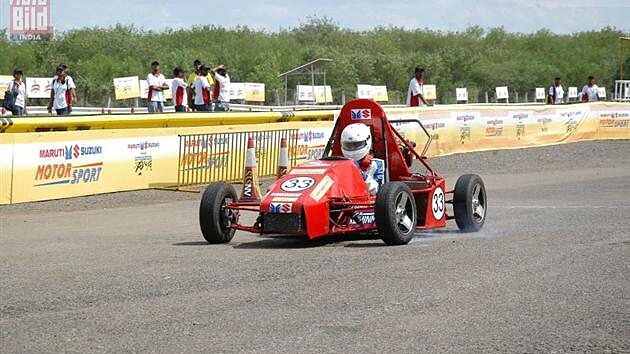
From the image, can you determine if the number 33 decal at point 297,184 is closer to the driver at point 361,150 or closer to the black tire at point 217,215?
the black tire at point 217,215

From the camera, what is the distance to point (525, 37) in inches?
4437

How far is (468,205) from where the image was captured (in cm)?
1241

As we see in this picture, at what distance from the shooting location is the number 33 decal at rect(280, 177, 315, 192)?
11180mm

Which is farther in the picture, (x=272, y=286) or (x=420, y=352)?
(x=272, y=286)

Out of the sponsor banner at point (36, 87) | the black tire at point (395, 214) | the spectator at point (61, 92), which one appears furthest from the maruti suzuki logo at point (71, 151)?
the sponsor banner at point (36, 87)

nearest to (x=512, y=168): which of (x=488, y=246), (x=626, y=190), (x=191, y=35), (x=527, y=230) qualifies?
(x=626, y=190)

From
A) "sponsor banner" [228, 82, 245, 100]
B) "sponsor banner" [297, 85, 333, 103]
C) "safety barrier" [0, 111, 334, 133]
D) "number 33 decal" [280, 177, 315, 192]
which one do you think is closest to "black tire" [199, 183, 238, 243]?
"number 33 decal" [280, 177, 315, 192]

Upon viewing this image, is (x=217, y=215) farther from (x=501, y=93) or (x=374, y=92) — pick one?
(x=501, y=93)

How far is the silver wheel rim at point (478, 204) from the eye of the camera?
12.8 m

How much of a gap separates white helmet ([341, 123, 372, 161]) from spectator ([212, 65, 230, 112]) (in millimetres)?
14492

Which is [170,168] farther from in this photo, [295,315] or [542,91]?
[542,91]

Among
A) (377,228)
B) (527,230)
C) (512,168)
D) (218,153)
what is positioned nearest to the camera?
(377,228)

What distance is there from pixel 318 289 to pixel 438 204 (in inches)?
163

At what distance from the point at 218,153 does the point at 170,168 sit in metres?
1.19
